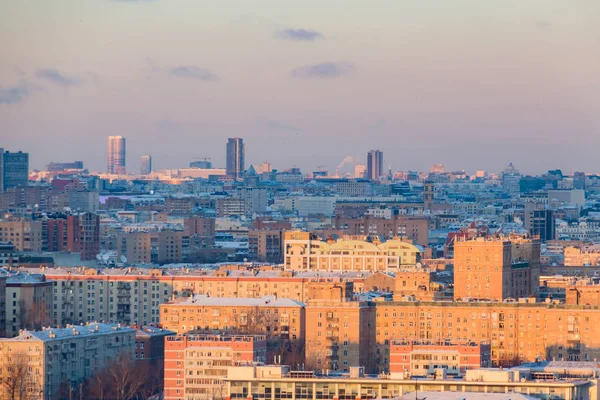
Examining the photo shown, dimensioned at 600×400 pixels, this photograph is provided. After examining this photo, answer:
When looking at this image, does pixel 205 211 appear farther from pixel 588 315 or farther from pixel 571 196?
pixel 588 315

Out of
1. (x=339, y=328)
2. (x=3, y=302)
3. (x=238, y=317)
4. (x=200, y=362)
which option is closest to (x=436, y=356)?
(x=200, y=362)

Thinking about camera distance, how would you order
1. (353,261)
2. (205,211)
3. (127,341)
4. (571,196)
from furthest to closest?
1. (571,196)
2. (205,211)
3. (353,261)
4. (127,341)

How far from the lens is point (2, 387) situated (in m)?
52.5

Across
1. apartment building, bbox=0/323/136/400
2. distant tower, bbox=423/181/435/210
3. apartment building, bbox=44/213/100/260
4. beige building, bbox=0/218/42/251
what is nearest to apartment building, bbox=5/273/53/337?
apartment building, bbox=0/323/136/400

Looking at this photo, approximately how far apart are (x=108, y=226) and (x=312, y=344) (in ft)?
245

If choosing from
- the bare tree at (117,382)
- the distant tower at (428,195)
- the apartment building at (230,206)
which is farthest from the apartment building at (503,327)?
the apartment building at (230,206)

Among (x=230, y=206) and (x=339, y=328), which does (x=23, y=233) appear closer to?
(x=339, y=328)

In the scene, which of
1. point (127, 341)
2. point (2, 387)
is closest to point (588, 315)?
point (127, 341)

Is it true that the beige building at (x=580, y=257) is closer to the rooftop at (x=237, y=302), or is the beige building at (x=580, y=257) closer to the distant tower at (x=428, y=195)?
the rooftop at (x=237, y=302)

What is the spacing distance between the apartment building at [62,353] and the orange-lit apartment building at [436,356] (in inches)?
297

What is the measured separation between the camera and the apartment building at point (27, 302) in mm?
68250

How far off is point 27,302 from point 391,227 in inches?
1811

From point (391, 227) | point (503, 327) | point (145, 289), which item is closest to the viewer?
point (503, 327)

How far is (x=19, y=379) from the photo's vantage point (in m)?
52.8
